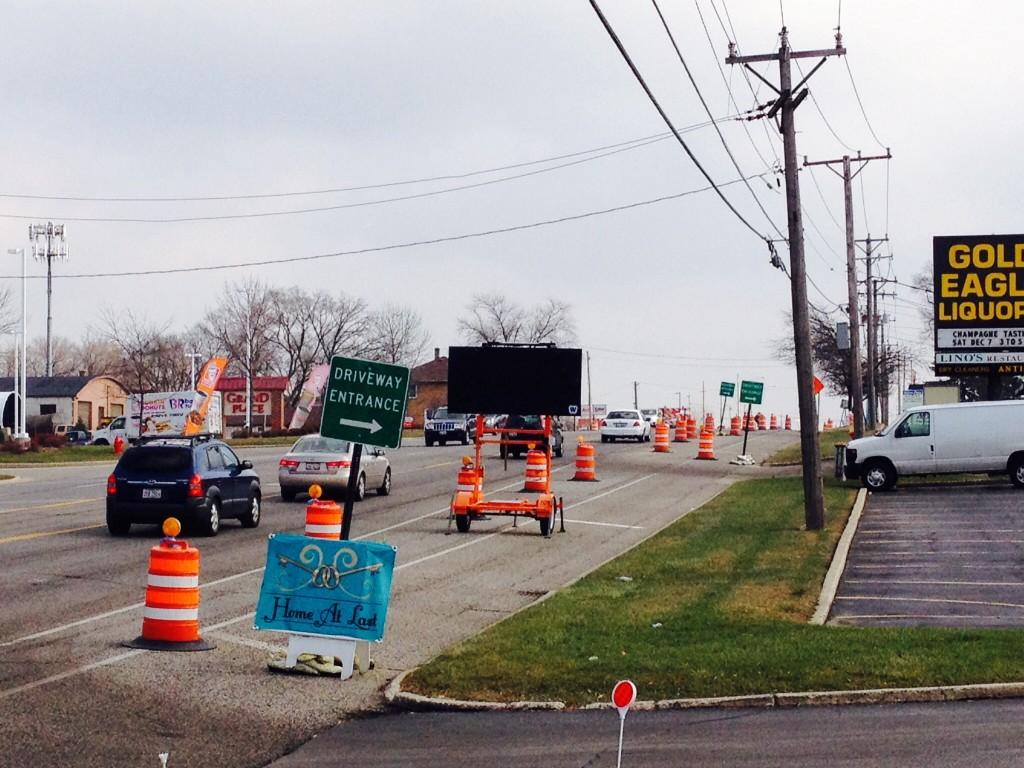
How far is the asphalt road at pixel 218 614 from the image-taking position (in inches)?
371

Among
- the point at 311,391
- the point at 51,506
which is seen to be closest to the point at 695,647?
the point at 51,506

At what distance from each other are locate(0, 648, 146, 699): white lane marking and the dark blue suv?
10.3 metres

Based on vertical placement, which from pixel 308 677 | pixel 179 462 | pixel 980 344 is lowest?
pixel 308 677

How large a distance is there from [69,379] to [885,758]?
100185mm

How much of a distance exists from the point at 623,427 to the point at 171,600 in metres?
49.5

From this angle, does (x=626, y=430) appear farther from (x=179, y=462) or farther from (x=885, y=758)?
(x=885, y=758)

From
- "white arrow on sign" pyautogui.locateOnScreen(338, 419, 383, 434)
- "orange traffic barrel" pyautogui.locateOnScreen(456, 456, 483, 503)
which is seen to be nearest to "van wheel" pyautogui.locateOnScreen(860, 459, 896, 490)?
"orange traffic barrel" pyautogui.locateOnScreen(456, 456, 483, 503)

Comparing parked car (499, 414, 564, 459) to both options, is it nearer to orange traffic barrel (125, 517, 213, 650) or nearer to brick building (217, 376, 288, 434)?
orange traffic barrel (125, 517, 213, 650)

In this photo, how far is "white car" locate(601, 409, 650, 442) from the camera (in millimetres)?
61438

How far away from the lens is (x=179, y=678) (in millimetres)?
11328

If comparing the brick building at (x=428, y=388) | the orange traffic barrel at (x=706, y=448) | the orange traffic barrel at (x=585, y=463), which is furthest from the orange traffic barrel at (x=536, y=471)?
the brick building at (x=428, y=388)

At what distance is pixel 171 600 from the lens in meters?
12.6

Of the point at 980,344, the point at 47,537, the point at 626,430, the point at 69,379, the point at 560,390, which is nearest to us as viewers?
the point at 47,537

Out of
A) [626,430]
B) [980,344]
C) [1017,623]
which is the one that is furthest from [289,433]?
[1017,623]
